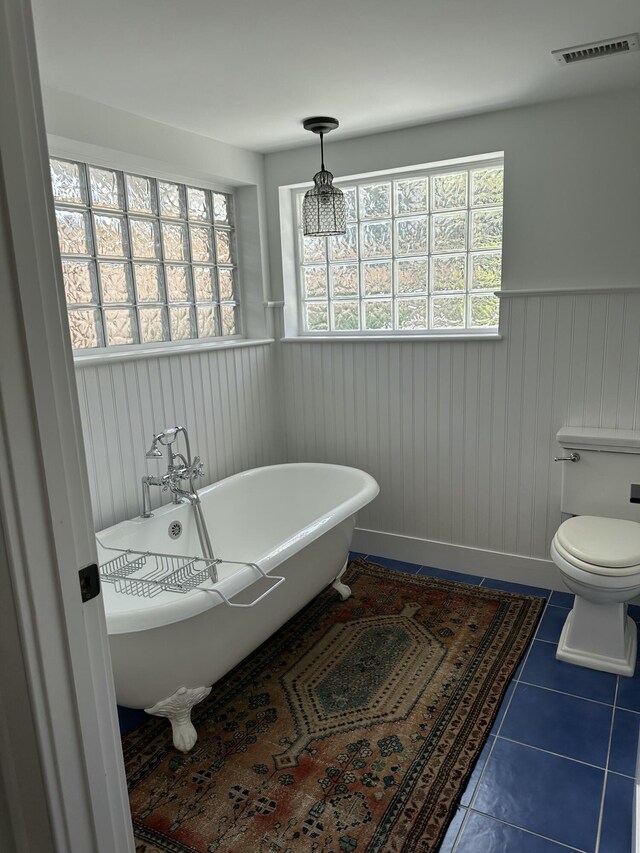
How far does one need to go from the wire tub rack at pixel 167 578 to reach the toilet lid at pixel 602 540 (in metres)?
1.21

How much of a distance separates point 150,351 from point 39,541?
84.3 inches

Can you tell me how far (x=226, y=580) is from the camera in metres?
2.06

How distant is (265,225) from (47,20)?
197 centimetres

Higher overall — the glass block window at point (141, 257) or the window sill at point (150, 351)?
the glass block window at point (141, 257)

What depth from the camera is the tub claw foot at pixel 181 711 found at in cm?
212

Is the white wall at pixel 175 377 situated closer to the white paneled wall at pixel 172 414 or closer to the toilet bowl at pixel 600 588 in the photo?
the white paneled wall at pixel 172 414

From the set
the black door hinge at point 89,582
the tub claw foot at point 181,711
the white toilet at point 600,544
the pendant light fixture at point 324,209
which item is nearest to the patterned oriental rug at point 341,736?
the tub claw foot at point 181,711

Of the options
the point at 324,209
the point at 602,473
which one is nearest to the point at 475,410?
the point at 602,473

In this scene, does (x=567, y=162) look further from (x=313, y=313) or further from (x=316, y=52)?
(x=313, y=313)

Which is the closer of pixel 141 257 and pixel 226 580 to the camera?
pixel 226 580

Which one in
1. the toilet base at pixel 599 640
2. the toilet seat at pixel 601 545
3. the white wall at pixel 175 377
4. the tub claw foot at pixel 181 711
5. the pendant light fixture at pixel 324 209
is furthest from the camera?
the pendant light fixture at pixel 324 209

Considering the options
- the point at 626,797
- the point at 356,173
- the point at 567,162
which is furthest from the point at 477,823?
the point at 356,173

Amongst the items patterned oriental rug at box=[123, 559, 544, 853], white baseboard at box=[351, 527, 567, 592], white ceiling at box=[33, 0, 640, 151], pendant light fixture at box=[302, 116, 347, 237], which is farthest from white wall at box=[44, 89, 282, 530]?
patterned oriental rug at box=[123, 559, 544, 853]

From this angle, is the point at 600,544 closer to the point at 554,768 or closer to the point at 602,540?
the point at 602,540
